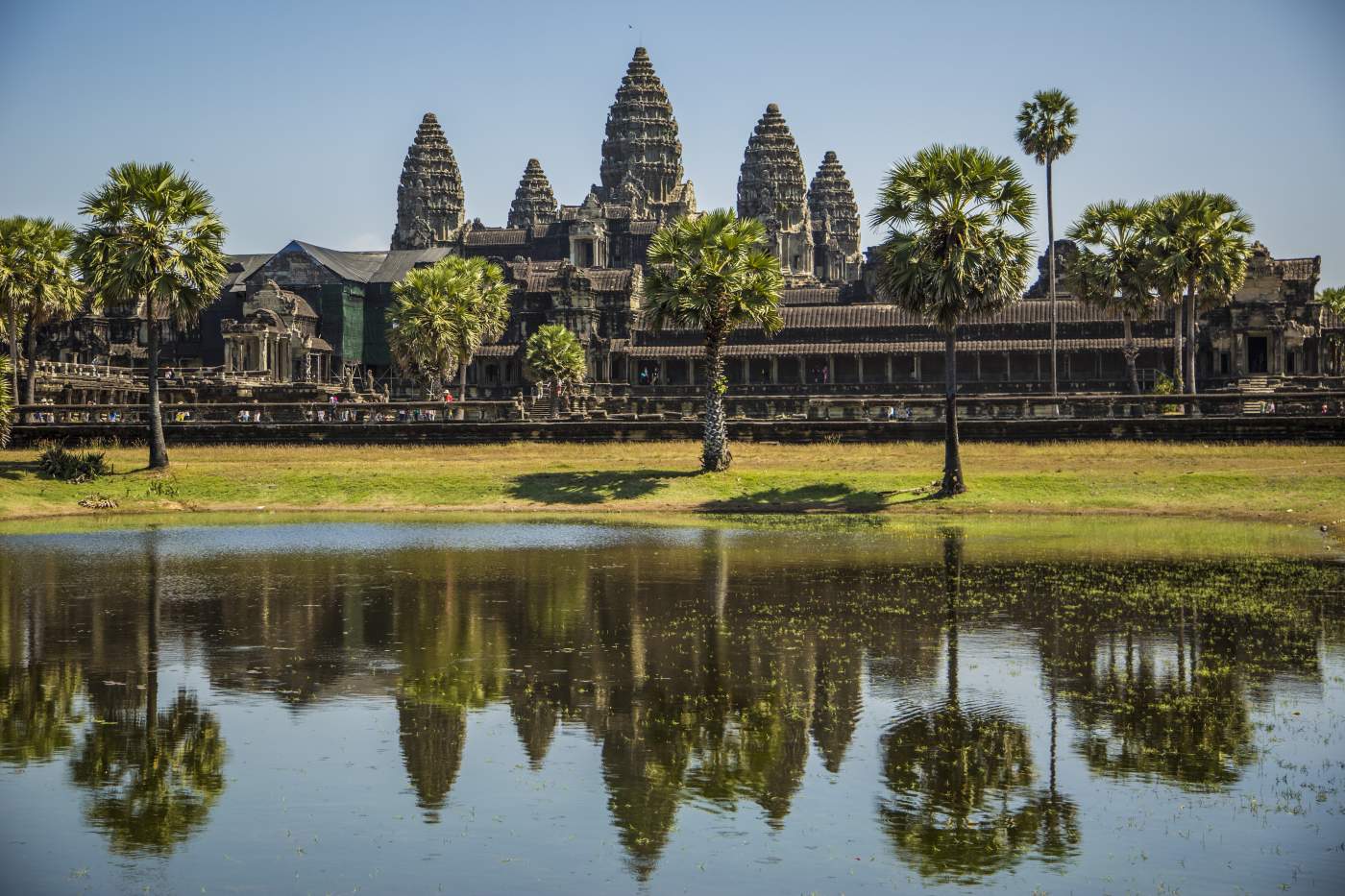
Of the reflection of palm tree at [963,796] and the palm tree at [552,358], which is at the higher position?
the palm tree at [552,358]

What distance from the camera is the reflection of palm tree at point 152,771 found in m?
14.3

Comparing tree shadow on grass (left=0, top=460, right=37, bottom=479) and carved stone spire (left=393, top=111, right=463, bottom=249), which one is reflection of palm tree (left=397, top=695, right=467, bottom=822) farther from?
carved stone spire (left=393, top=111, right=463, bottom=249)

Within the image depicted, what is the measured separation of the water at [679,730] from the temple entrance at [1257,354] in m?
59.8

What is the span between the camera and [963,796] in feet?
49.3

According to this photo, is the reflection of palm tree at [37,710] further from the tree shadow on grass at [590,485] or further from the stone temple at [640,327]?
the stone temple at [640,327]

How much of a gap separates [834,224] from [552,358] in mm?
100007

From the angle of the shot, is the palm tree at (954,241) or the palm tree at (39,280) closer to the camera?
the palm tree at (954,241)

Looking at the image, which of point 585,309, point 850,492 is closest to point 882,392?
point 585,309

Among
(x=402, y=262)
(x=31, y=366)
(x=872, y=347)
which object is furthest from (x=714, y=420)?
(x=402, y=262)

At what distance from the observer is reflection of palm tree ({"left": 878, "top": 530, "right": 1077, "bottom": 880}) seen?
44.4ft

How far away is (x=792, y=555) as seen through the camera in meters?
34.2

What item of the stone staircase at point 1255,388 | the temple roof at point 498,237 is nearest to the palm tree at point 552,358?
the stone staircase at point 1255,388

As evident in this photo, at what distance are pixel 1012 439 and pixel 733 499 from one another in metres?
12.9

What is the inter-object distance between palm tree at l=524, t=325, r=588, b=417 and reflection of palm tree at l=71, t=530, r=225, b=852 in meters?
71.4
